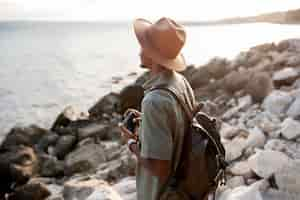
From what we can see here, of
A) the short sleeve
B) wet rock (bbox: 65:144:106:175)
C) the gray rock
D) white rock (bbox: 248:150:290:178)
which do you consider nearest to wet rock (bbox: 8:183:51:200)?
wet rock (bbox: 65:144:106:175)

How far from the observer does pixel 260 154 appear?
5.14 m

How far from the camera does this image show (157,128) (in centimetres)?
221

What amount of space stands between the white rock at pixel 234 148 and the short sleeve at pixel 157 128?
12.6 feet

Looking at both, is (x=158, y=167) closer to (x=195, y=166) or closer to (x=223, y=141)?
(x=195, y=166)

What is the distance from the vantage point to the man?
220cm

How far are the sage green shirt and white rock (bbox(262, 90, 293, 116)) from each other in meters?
5.37

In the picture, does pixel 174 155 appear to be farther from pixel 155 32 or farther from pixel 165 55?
pixel 155 32

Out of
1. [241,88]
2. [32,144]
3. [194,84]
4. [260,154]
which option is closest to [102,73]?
[194,84]

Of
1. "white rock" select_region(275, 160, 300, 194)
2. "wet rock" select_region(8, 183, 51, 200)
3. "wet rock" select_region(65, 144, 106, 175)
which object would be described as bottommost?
"wet rock" select_region(65, 144, 106, 175)

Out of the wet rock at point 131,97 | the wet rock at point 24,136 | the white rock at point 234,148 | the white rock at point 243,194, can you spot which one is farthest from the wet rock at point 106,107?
the white rock at point 243,194

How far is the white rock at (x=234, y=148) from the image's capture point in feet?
19.3

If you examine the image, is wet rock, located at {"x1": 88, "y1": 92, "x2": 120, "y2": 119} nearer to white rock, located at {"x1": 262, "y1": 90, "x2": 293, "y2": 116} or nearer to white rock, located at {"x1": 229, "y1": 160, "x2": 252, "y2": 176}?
white rock, located at {"x1": 262, "y1": 90, "x2": 293, "y2": 116}

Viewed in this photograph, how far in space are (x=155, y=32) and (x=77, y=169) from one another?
6.88m

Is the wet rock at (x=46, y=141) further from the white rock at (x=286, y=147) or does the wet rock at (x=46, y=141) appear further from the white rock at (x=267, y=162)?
the white rock at (x=267, y=162)
